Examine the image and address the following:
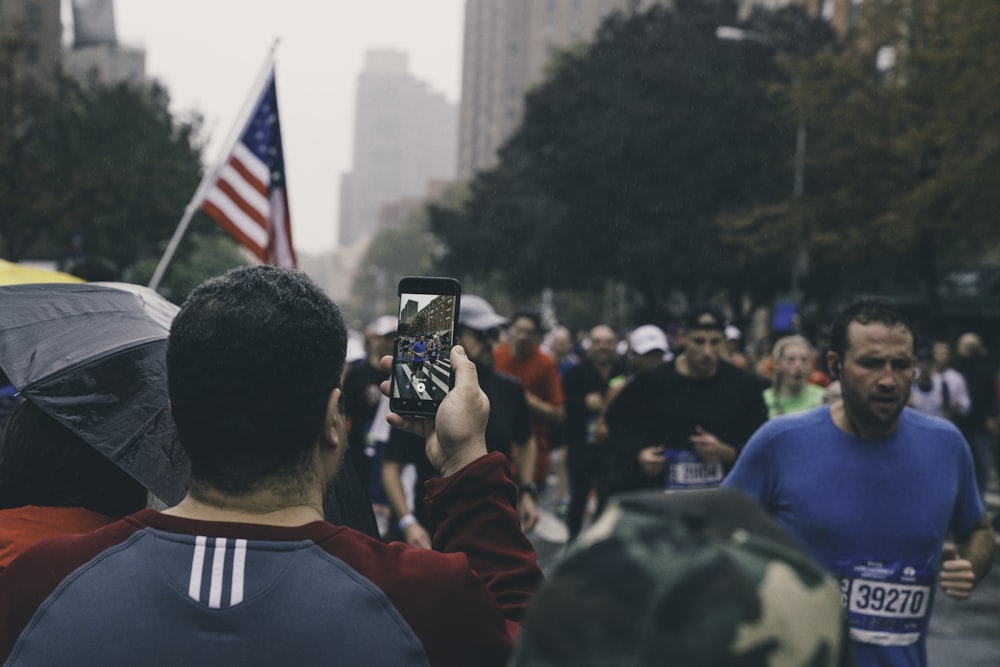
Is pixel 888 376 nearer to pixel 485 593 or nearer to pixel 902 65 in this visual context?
pixel 485 593

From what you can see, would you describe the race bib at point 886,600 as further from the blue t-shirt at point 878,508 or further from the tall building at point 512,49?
the tall building at point 512,49

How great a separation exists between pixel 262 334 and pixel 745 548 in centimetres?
103

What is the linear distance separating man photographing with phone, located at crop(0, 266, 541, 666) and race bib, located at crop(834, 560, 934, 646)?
84.0 inches

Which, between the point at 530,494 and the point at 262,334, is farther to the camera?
the point at 530,494

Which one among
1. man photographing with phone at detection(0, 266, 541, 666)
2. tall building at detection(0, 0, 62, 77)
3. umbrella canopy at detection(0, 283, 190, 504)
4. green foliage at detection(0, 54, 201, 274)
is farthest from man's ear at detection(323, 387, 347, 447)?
tall building at detection(0, 0, 62, 77)

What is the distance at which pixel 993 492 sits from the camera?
1677cm

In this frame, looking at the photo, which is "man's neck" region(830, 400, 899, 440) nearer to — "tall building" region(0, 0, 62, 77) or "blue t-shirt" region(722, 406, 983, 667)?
"blue t-shirt" region(722, 406, 983, 667)

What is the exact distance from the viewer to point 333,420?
1.96 m

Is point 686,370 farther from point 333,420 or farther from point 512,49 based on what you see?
point 512,49

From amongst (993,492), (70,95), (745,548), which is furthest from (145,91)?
(745,548)

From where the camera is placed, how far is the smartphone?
234 cm

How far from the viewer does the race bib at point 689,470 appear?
21.2ft

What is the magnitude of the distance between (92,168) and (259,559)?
2876 cm

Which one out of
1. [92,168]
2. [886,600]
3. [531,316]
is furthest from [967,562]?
[92,168]
